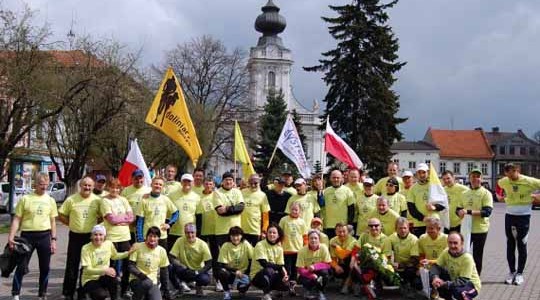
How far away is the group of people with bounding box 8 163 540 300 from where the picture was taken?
8.69 metres

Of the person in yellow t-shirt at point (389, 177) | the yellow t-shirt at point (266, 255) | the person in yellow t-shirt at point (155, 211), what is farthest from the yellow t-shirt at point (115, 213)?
the person in yellow t-shirt at point (389, 177)

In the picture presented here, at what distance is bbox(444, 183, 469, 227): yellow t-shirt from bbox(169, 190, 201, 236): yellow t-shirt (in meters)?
4.14

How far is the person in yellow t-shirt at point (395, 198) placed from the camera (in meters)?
10.5

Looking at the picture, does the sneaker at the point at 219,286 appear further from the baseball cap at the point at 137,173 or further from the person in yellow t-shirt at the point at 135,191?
the baseball cap at the point at 137,173

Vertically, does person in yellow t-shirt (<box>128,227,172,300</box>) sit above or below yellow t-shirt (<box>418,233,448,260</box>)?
below

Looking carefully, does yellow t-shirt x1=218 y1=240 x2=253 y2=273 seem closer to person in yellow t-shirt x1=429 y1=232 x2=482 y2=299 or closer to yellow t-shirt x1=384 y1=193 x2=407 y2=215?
yellow t-shirt x1=384 y1=193 x2=407 y2=215

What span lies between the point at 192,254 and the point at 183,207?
0.81 metres

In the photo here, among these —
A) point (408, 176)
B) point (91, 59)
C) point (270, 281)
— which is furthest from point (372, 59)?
point (270, 281)

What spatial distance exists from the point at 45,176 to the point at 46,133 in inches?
713

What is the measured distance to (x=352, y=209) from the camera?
1050 centimetres

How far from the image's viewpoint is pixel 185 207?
1027 centimetres

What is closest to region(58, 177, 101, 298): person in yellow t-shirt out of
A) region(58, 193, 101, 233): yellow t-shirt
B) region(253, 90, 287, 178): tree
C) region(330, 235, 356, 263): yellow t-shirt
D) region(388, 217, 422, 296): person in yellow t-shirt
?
region(58, 193, 101, 233): yellow t-shirt

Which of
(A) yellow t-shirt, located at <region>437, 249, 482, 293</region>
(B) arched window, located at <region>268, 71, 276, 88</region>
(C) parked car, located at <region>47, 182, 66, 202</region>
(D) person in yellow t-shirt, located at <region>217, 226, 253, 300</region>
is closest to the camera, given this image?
(A) yellow t-shirt, located at <region>437, 249, 482, 293</region>

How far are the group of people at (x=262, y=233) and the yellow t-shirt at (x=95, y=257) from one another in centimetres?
1
